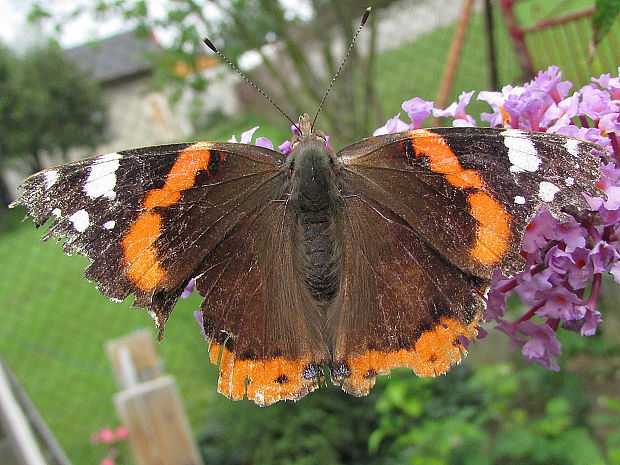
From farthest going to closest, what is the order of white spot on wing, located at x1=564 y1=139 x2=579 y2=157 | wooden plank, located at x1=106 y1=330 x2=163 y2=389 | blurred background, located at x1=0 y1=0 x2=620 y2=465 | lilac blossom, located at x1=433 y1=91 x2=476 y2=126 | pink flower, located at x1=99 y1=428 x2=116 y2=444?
pink flower, located at x1=99 y1=428 x2=116 y2=444 < wooden plank, located at x1=106 y1=330 x2=163 y2=389 < blurred background, located at x1=0 y1=0 x2=620 y2=465 < lilac blossom, located at x1=433 y1=91 x2=476 y2=126 < white spot on wing, located at x1=564 y1=139 x2=579 y2=157

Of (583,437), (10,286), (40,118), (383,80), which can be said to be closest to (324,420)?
(583,437)

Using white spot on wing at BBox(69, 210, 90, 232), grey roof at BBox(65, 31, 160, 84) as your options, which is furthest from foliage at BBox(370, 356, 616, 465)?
grey roof at BBox(65, 31, 160, 84)

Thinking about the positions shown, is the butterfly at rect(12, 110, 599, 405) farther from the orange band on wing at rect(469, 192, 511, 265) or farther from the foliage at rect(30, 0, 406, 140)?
the foliage at rect(30, 0, 406, 140)

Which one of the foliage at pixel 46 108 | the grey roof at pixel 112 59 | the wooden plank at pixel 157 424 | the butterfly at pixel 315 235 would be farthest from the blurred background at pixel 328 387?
the grey roof at pixel 112 59

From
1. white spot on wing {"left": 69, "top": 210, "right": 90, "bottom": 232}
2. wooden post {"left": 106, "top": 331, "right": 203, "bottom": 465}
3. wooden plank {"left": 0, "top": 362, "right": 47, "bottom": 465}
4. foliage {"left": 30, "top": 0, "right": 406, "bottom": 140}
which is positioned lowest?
wooden post {"left": 106, "top": 331, "right": 203, "bottom": 465}

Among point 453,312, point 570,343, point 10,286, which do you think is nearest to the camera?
point 453,312

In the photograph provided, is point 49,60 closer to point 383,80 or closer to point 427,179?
point 383,80
